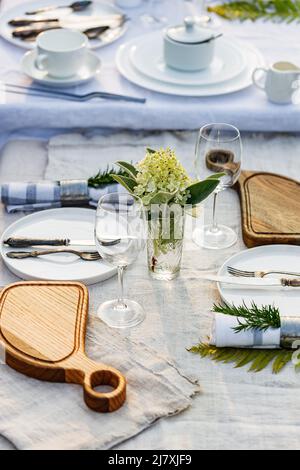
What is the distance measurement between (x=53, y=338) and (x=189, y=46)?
925 millimetres

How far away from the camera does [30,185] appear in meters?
1.48

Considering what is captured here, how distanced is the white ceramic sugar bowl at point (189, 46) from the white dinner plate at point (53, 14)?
234 mm

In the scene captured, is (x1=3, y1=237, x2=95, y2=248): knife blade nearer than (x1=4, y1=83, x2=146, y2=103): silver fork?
Yes

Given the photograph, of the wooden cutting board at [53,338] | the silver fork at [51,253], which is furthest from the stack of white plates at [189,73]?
the wooden cutting board at [53,338]

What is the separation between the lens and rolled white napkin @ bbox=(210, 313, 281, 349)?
44.2 inches

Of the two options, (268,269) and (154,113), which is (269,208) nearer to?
(268,269)

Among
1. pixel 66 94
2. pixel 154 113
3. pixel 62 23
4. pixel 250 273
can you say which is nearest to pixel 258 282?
pixel 250 273

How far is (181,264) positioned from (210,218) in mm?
170

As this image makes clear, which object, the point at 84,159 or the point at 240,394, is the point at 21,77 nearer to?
the point at 84,159

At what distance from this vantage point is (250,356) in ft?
3.69

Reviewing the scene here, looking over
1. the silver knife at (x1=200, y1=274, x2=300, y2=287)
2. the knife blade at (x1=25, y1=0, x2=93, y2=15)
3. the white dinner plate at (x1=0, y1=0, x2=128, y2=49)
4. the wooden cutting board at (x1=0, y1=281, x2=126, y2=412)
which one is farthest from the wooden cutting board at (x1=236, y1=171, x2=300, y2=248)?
the knife blade at (x1=25, y1=0, x2=93, y2=15)

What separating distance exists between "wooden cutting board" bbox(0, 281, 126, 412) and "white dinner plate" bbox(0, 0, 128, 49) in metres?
0.92

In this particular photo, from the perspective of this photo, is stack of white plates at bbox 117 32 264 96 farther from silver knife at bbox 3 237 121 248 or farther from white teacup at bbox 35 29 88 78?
silver knife at bbox 3 237 121 248

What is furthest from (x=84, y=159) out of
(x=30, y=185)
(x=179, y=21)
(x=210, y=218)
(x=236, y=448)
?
(x=236, y=448)
